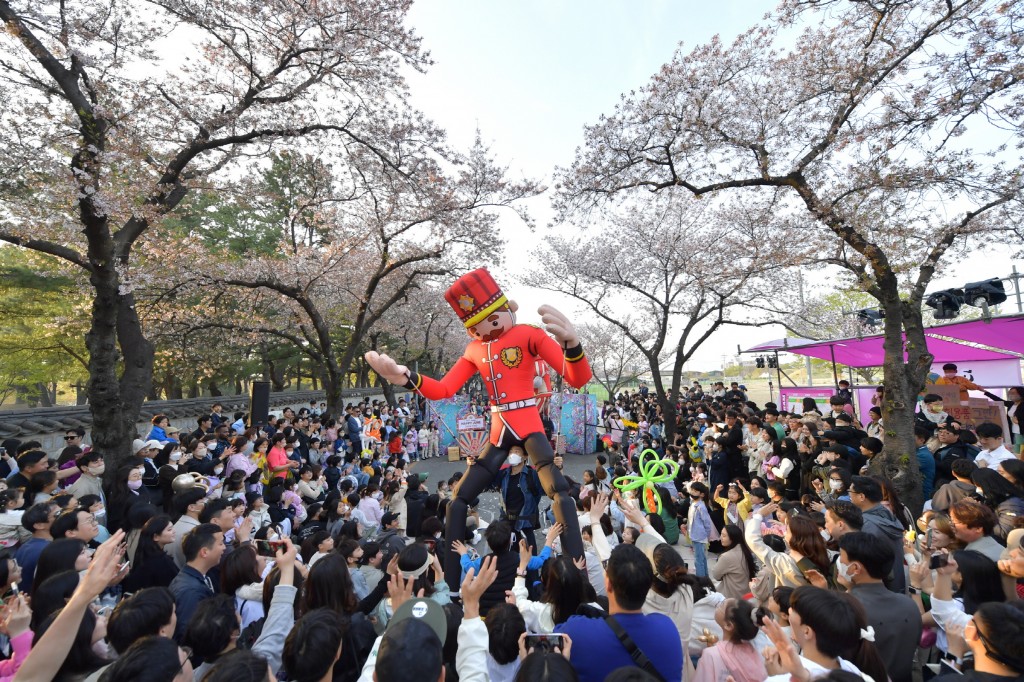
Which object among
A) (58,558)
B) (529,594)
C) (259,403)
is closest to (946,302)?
(529,594)

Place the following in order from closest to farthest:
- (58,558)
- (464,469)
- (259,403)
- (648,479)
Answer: (58,558) < (648,479) < (259,403) < (464,469)

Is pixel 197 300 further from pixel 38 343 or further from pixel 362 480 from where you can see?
pixel 362 480

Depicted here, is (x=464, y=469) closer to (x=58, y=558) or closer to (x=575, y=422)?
(x=575, y=422)

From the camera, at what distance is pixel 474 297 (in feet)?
14.7

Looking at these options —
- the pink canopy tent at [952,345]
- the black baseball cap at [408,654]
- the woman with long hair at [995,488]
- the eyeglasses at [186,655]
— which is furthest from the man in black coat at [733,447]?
the eyeglasses at [186,655]

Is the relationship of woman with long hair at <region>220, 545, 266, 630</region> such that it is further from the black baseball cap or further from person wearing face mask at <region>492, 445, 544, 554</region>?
person wearing face mask at <region>492, 445, 544, 554</region>

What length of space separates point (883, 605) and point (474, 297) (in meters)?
3.55

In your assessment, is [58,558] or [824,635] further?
[58,558]

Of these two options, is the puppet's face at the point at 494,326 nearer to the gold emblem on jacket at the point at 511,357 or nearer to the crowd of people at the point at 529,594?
the gold emblem on jacket at the point at 511,357

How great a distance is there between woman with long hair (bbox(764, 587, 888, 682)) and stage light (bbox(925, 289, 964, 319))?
10.5 meters

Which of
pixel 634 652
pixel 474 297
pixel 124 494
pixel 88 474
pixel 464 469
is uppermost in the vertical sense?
pixel 474 297

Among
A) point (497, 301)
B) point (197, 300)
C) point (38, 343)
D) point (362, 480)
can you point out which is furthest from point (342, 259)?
point (497, 301)

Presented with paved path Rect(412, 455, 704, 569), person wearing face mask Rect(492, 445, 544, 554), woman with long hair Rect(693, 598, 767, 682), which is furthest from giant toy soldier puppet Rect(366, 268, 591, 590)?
paved path Rect(412, 455, 704, 569)

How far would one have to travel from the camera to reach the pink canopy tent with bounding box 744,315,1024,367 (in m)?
9.80
